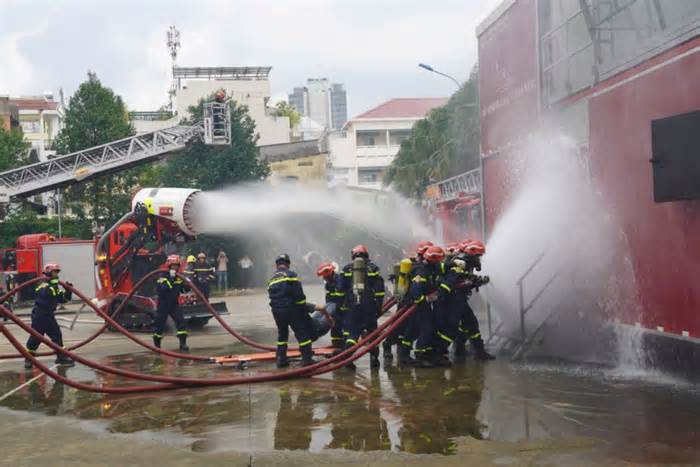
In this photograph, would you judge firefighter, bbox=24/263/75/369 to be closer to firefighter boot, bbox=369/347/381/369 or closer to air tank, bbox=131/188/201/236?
air tank, bbox=131/188/201/236

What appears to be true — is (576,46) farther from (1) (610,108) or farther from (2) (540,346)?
(2) (540,346)

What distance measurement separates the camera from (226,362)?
10.7 m

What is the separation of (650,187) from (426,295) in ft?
9.89

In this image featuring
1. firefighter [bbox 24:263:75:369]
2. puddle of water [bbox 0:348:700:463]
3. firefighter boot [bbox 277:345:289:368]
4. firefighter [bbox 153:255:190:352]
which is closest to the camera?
puddle of water [bbox 0:348:700:463]

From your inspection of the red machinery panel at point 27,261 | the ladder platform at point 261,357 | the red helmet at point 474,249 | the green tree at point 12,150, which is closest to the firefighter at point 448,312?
the red helmet at point 474,249

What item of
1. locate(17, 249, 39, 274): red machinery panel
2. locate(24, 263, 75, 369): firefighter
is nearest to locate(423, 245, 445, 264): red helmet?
locate(24, 263, 75, 369): firefighter

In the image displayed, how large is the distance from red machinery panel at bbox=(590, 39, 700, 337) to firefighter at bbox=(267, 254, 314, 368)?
12.6 ft

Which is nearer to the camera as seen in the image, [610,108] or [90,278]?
[610,108]

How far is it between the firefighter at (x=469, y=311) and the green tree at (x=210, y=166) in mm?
21731

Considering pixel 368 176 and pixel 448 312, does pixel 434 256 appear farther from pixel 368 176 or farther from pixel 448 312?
pixel 368 176

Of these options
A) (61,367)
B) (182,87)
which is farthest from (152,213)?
(182,87)

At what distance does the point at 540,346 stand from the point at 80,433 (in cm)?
589

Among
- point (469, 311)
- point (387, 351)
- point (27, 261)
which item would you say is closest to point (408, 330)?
point (387, 351)

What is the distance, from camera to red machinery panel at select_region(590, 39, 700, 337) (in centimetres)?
714
